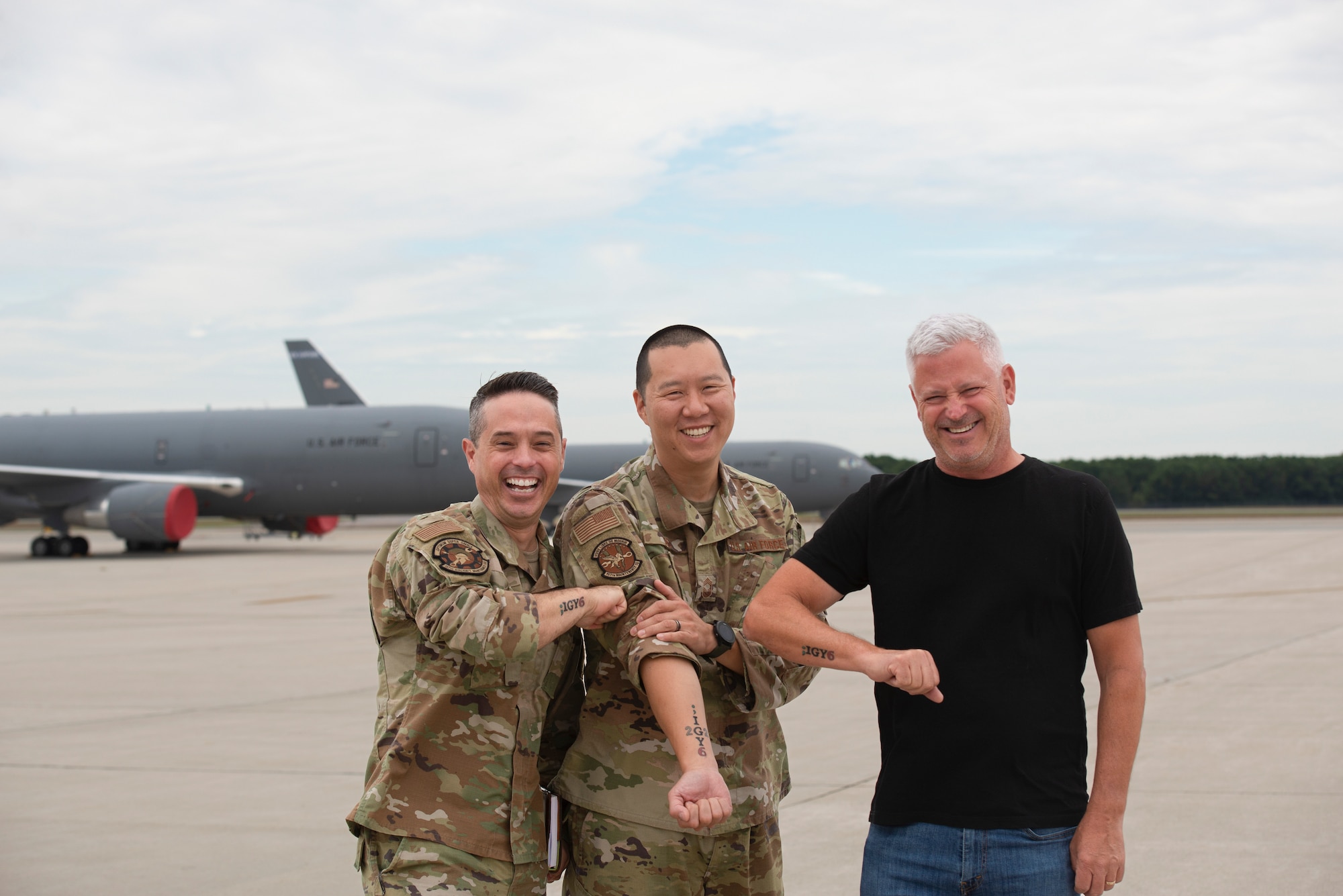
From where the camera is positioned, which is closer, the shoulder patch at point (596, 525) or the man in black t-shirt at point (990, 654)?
the man in black t-shirt at point (990, 654)

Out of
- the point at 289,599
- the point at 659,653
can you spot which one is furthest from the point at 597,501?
the point at 289,599

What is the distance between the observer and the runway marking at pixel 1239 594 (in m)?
16.3

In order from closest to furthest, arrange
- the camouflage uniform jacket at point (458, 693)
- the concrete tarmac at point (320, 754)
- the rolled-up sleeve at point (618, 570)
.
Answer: the camouflage uniform jacket at point (458, 693), the rolled-up sleeve at point (618, 570), the concrete tarmac at point (320, 754)

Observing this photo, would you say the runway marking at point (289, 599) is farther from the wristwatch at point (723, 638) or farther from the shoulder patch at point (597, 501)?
the wristwatch at point (723, 638)

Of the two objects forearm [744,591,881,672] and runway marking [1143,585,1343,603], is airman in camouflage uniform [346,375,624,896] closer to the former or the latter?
forearm [744,591,881,672]

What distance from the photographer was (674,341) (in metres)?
3.01

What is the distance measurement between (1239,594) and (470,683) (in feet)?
54.9

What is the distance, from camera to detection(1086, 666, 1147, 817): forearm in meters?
2.40

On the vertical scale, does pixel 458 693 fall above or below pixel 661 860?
above

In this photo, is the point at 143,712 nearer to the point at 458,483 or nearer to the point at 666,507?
the point at 666,507

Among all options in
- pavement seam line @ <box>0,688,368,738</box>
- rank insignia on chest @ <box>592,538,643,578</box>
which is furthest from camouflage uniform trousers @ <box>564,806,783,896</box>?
pavement seam line @ <box>0,688,368,738</box>

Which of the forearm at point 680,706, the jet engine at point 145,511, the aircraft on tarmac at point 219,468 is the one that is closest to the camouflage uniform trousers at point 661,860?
the forearm at point 680,706

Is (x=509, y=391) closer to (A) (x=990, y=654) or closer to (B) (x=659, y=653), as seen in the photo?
(B) (x=659, y=653)

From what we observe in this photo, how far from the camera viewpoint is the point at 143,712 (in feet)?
28.4
